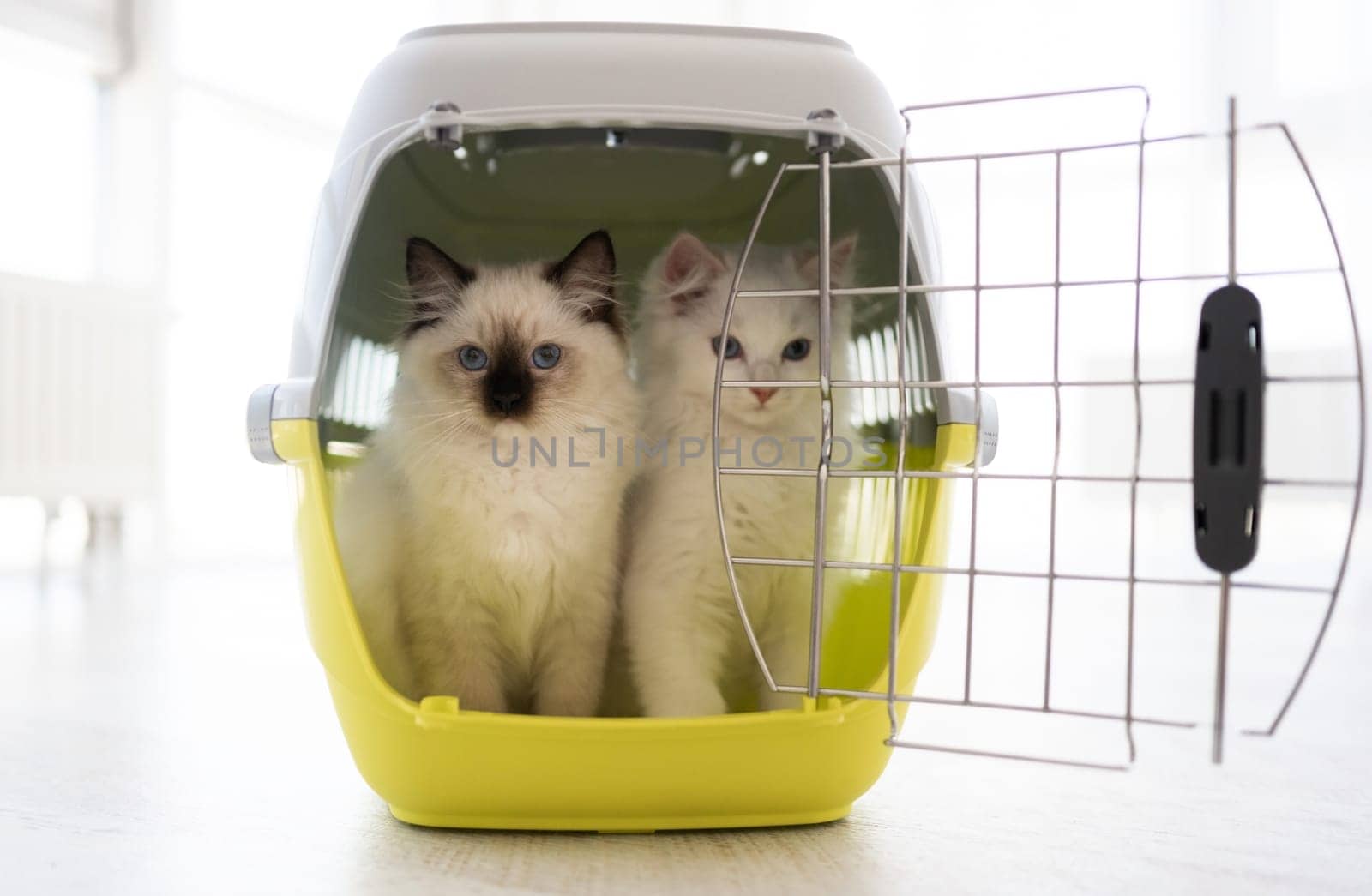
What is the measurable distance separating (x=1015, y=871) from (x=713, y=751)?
293mm

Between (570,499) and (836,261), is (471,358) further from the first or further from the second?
(836,261)

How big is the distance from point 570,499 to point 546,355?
16cm

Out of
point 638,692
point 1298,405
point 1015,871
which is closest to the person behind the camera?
point 1015,871

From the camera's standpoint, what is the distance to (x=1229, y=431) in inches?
31.5

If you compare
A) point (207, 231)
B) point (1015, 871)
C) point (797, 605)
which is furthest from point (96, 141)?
point (1015, 871)

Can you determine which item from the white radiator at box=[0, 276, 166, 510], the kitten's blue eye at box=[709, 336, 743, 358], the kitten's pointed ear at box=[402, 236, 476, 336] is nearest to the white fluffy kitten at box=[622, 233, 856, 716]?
the kitten's blue eye at box=[709, 336, 743, 358]

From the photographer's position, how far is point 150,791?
1.22 m

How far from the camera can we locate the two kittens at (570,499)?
3.80 feet

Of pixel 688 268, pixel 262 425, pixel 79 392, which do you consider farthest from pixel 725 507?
pixel 79 392

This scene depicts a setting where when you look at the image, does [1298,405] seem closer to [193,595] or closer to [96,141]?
[193,595]

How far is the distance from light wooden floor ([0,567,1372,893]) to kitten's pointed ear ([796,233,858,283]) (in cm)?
59

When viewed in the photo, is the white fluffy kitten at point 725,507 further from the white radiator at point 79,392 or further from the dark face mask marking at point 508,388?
the white radiator at point 79,392

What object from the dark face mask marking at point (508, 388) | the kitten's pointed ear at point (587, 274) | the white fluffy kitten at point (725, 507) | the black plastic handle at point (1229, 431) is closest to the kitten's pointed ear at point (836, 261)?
the white fluffy kitten at point (725, 507)

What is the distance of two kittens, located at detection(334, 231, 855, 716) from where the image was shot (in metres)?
1.16
